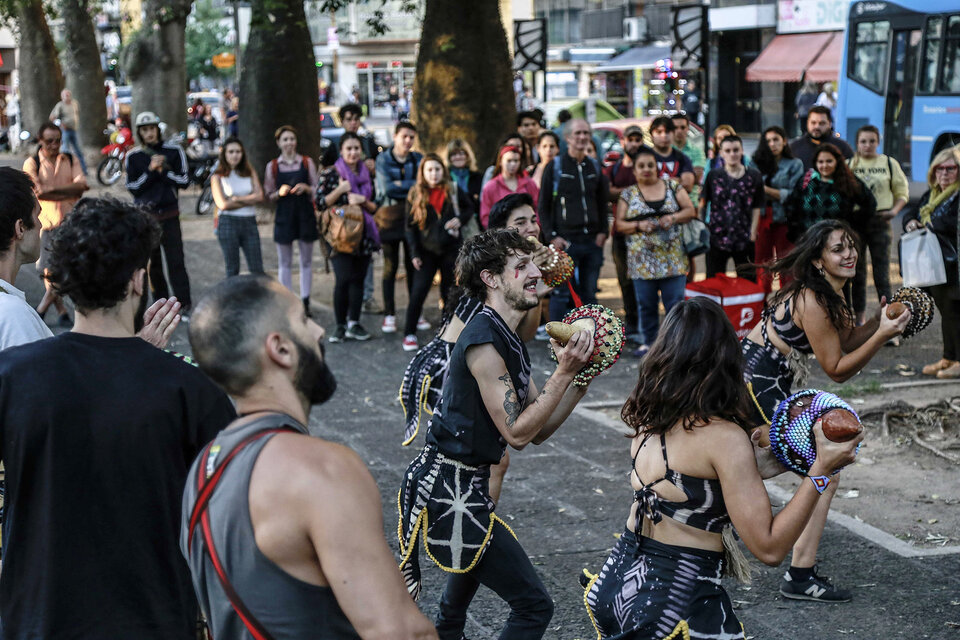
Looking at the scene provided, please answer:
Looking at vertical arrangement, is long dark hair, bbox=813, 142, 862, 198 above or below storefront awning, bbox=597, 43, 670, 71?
above

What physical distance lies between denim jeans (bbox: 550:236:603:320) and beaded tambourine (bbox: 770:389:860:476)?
684 cm

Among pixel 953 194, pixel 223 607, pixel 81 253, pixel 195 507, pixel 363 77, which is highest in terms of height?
pixel 81 253

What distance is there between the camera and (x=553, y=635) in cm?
484

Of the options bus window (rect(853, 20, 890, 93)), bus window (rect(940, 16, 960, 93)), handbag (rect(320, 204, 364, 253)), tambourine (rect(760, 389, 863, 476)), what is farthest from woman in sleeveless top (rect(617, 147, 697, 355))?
bus window (rect(853, 20, 890, 93))

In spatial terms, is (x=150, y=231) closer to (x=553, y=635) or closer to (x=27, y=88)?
(x=553, y=635)

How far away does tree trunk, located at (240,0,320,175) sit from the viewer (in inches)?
730

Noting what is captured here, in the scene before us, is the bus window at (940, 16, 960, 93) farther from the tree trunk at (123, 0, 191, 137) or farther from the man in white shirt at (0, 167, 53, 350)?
the man in white shirt at (0, 167, 53, 350)

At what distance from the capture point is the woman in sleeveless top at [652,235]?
986cm

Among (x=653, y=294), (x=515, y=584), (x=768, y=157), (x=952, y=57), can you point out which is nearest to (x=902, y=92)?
(x=952, y=57)

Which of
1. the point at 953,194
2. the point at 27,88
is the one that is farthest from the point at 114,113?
the point at 953,194

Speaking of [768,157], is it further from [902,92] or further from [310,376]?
[902,92]

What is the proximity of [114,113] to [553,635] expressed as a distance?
41.7m

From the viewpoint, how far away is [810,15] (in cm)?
3822

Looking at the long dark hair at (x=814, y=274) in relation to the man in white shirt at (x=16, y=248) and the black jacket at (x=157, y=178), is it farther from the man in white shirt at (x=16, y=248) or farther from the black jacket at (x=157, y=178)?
the black jacket at (x=157, y=178)
